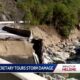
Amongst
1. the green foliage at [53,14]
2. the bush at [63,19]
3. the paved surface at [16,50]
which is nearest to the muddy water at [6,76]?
the paved surface at [16,50]

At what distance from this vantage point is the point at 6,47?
32.1 ft

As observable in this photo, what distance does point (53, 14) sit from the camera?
113ft

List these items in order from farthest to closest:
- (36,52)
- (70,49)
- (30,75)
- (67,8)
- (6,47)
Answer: (67,8) < (70,49) < (36,52) < (6,47) < (30,75)

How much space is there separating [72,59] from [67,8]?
9041 mm

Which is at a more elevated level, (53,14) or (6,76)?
(6,76)

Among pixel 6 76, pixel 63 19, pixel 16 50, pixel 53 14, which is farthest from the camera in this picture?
pixel 53 14

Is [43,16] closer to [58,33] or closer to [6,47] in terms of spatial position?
[58,33]

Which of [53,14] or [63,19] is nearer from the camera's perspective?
[63,19]

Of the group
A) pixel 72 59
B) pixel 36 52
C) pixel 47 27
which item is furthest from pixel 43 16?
pixel 36 52

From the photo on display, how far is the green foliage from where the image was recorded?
1321 inches

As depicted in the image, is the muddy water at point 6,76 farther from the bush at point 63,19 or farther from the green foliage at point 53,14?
the bush at point 63,19

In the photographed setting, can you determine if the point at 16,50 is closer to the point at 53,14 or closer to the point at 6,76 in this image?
the point at 6,76

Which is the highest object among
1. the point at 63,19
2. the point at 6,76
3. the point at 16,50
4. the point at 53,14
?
the point at 6,76

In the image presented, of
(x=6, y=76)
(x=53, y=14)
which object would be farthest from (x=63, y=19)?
(x=6, y=76)
